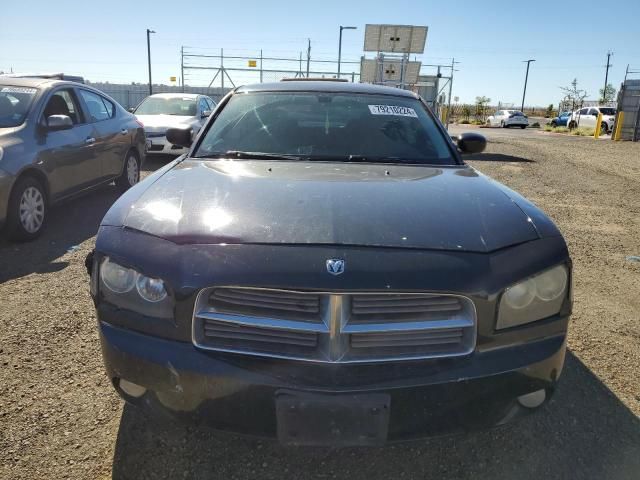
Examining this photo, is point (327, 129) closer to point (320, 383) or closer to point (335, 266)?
point (335, 266)

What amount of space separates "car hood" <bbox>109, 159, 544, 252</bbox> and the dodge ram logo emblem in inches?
3.5

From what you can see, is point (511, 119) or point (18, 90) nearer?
point (18, 90)

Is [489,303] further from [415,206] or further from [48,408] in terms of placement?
[48,408]

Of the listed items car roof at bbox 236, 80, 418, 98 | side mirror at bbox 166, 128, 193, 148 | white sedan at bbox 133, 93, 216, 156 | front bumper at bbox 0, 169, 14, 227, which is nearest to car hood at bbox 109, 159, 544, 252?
car roof at bbox 236, 80, 418, 98

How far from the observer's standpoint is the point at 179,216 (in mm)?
2051

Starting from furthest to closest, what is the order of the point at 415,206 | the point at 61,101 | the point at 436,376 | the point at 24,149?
1. the point at 61,101
2. the point at 24,149
3. the point at 415,206
4. the point at 436,376

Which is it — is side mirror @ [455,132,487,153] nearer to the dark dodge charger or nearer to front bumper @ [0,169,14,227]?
the dark dodge charger

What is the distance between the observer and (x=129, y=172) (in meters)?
7.42

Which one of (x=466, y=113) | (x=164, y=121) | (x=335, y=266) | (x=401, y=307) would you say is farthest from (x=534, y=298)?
(x=466, y=113)

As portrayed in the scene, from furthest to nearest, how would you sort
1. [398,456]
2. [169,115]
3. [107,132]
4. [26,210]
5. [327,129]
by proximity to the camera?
[169,115]
[107,132]
[26,210]
[327,129]
[398,456]

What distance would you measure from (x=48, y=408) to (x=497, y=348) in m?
2.06

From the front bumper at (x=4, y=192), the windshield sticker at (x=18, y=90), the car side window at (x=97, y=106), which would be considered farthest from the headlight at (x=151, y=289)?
the car side window at (x=97, y=106)

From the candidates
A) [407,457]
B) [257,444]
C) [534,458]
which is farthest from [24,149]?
[534,458]

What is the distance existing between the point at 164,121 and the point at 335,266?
993cm
